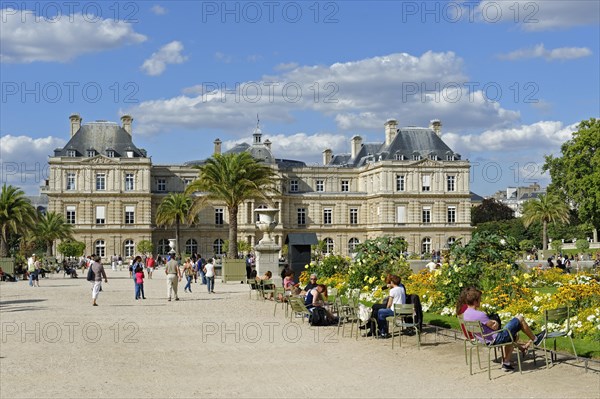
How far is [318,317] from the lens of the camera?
61.3ft

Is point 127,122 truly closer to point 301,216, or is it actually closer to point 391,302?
point 301,216

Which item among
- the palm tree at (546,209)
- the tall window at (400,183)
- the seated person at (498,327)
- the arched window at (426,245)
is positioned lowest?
→ the seated person at (498,327)

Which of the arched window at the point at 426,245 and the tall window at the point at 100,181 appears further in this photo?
the arched window at the point at 426,245

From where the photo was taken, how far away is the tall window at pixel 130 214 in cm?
7494

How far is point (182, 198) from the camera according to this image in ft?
227

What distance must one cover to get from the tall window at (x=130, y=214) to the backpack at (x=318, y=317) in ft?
191

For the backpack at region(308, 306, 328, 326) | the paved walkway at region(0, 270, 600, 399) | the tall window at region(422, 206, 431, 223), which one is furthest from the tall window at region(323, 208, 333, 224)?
the backpack at region(308, 306, 328, 326)

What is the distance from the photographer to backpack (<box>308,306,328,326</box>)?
18.7 metres

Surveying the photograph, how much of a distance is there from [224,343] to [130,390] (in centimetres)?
469

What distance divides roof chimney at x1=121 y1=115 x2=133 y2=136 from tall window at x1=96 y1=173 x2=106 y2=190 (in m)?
5.22

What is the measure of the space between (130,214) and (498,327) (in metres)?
64.7

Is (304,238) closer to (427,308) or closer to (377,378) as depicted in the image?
(427,308)

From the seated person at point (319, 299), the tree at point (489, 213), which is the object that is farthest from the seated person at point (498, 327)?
the tree at point (489, 213)

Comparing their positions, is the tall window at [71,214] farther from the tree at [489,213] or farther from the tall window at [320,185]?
the tree at [489,213]
